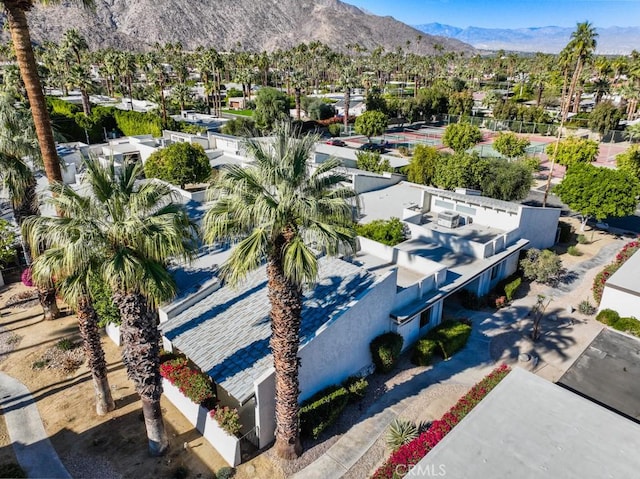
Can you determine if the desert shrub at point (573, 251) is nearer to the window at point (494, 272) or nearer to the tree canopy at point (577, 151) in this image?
the window at point (494, 272)

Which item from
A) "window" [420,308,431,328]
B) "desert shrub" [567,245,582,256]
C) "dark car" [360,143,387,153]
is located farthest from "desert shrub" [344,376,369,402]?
"dark car" [360,143,387,153]

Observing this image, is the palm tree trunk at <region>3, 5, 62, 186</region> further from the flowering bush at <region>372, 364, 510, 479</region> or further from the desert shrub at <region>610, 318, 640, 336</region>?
the desert shrub at <region>610, 318, 640, 336</region>

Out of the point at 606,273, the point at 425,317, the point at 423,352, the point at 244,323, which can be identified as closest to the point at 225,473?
the point at 244,323

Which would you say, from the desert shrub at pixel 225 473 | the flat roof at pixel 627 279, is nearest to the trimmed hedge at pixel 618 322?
the flat roof at pixel 627 279

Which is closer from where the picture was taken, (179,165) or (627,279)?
(627,279)

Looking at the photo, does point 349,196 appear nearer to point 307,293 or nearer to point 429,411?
point 307,293

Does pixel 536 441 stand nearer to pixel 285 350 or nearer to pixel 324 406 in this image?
pixel 324 406

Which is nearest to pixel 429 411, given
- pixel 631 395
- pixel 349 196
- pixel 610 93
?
pixel 631 395
